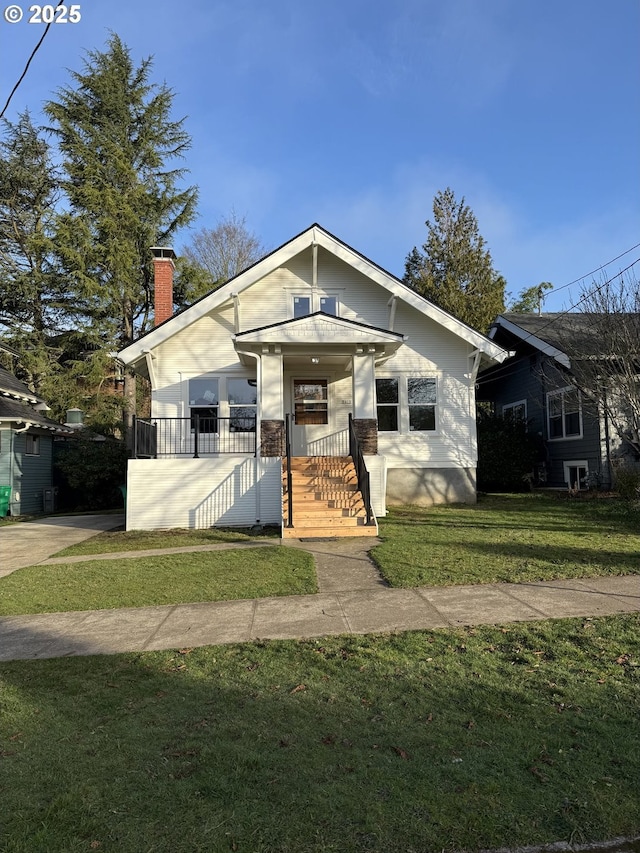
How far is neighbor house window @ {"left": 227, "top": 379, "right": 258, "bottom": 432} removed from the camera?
50.0 ft

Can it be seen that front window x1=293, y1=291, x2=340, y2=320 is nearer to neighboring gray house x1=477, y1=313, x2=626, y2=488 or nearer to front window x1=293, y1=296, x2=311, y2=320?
front window x1=293, y1=296, x2=311, y2=320

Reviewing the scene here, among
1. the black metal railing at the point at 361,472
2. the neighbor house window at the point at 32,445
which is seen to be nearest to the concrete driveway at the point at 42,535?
the neighbor house window at the point at 32,445

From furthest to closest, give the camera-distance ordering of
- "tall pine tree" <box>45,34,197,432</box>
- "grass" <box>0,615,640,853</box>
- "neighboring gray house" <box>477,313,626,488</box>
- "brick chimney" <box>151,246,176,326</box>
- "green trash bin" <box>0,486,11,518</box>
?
"tall pine tree" <box>45,34,197,432</box> < "green trash bin" <box>0,486,11,518</box> < "brick chimney" <box>151,246,176,326</box> < "neighboring gray house" <box>477,313,626,488</box> < "grass" <box>0,615,640,853</box>

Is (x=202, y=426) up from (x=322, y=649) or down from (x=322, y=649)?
up

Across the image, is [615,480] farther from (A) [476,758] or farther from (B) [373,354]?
(A) [476,758]

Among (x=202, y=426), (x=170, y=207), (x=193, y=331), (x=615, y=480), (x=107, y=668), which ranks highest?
(x=170, y=207)

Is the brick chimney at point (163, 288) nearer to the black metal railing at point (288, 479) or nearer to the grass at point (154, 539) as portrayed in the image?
the black metal railing at point (288, 479)

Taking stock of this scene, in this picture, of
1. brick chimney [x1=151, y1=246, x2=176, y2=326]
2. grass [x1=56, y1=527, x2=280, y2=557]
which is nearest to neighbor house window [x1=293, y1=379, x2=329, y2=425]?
grass [x1=56, y1=527, x2=280, y2=557]

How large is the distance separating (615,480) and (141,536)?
1205 cm

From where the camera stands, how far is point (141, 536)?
11.5 meters

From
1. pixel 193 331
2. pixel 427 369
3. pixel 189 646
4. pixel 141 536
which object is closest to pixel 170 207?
pixel 193 331

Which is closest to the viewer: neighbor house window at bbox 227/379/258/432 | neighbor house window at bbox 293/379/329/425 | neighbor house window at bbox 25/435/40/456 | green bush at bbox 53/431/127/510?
neighbor house window at bbox 227/379/258/432

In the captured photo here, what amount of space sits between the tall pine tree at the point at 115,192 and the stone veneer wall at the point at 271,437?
15.9m

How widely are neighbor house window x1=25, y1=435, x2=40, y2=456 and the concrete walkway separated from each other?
45.6ft
